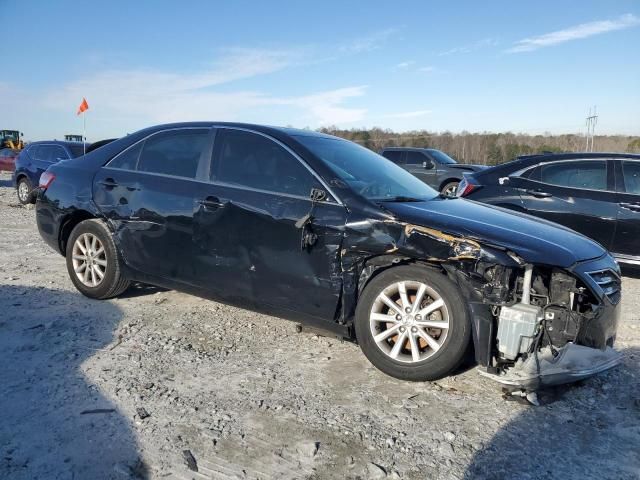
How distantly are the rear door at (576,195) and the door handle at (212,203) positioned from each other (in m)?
4.41

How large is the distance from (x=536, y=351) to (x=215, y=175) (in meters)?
2.67

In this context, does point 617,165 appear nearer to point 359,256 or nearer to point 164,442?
point 359,256

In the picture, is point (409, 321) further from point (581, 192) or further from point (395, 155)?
point (395, 155)

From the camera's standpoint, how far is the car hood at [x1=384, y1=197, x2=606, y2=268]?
3199 mm

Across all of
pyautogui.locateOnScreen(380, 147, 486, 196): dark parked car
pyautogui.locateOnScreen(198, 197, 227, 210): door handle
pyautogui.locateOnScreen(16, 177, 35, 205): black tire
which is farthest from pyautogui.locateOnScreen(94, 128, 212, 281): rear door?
pyautogui.locateOnScreen(380, 147, 486, 196): dark parked car

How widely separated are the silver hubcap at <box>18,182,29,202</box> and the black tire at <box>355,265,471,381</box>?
11.8 m

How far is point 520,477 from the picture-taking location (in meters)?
2.43

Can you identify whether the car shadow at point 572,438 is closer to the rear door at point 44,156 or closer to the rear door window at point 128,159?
the rear door window at point 128,159

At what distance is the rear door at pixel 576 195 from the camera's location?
6234mm

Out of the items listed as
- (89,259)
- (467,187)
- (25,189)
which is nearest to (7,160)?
(25,189)

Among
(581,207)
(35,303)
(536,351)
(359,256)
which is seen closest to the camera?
(536,351)

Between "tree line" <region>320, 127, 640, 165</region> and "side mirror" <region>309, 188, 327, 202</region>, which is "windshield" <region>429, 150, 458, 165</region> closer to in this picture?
"side mirror" <region>309, 188, 327, 202</region>

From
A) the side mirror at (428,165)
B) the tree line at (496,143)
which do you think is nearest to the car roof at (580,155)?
the side mirror at (428,165)

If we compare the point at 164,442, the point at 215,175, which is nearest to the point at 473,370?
the point at 164,442
